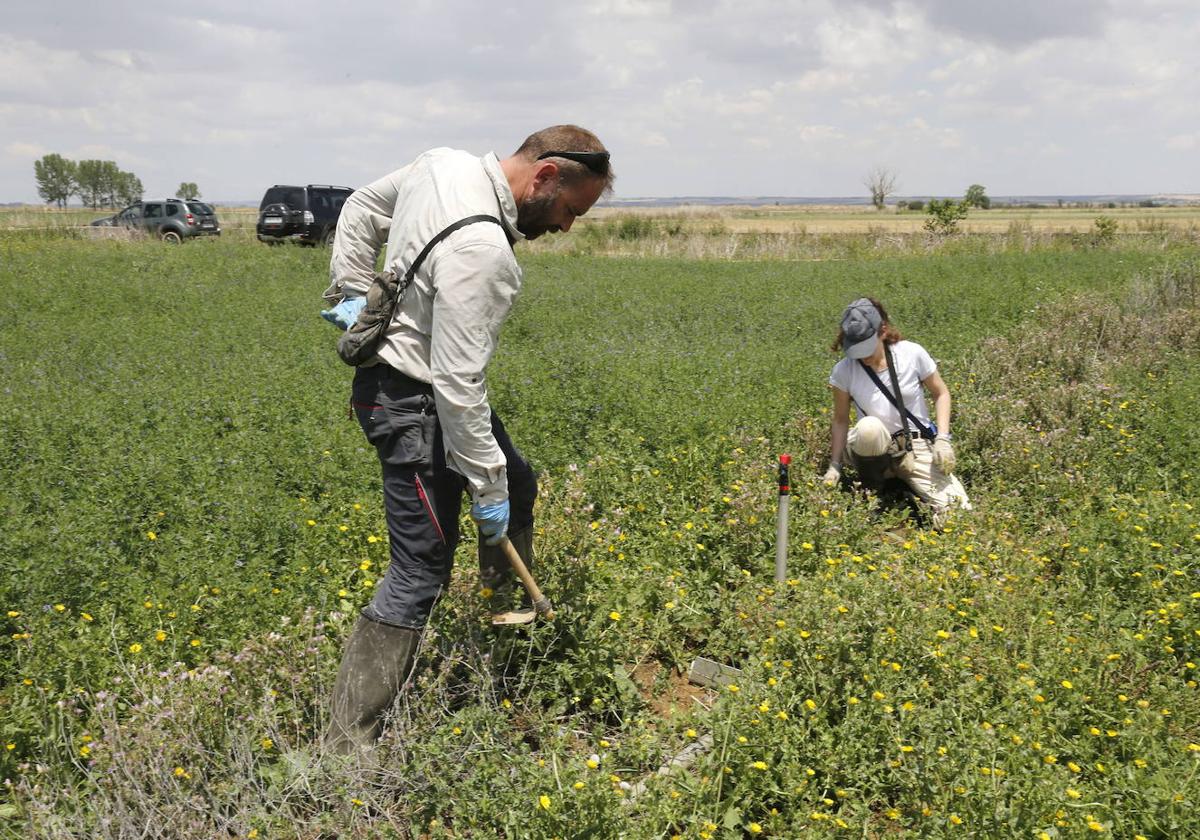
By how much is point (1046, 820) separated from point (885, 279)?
14096mm

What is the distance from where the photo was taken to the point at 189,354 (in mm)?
8992

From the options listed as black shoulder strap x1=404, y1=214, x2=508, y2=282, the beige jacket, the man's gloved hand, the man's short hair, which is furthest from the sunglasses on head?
the man's gloved hand

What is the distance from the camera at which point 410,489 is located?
2938 millimetres

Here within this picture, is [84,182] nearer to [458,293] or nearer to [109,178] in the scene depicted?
[109,178]

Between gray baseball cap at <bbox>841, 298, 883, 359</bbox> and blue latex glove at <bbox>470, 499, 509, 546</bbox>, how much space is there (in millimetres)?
3096

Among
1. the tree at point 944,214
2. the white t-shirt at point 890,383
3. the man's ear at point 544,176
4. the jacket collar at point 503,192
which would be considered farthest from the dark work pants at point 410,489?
the tree at point 944,214

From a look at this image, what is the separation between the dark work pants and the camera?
9.54 feet

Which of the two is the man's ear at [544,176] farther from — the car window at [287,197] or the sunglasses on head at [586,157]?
the car window at [287,197]

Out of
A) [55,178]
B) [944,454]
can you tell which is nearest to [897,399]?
Answer: [944,454]

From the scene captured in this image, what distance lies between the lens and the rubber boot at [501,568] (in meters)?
3.43

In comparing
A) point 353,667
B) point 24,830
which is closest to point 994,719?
point 353,667

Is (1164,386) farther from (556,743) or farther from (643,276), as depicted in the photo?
(643,276)

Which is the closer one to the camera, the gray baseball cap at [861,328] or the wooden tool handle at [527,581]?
the wooden tool handle at [527,581]

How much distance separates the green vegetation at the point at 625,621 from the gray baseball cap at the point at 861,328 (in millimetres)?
834
